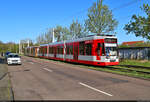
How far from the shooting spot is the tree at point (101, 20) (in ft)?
95.7

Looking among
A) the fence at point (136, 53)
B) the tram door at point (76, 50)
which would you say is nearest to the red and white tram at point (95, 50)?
the tram door at point (76, 50)

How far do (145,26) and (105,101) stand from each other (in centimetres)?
2133

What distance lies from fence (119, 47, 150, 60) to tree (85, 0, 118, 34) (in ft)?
20.9

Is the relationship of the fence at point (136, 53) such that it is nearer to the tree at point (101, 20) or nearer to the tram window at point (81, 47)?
the tree at point (101, 20)

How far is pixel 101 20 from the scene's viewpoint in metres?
29.2

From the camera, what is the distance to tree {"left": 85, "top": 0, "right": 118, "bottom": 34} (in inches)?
1148

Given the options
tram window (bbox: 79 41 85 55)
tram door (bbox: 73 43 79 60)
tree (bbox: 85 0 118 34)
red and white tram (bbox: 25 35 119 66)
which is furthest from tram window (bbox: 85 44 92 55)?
tree (bbox: 85 0 118 34)

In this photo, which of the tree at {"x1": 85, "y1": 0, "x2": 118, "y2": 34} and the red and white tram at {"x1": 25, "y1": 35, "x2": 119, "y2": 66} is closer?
the red and white tram at {"x1": 25, "y1": 35, "x2": 119, "y2": 66}

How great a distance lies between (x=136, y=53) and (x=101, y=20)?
955 centimetres

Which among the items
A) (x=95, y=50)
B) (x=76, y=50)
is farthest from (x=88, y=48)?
(x=76, y=50)

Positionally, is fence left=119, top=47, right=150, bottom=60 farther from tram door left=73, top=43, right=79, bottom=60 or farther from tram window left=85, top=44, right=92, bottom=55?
tram window left=85, top=44, right=92, bottom=55

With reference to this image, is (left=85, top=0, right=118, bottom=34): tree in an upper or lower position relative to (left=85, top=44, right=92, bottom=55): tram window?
upper

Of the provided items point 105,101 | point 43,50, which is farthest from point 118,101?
point 43,50

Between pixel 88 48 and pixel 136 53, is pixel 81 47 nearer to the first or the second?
pixel 88 48
